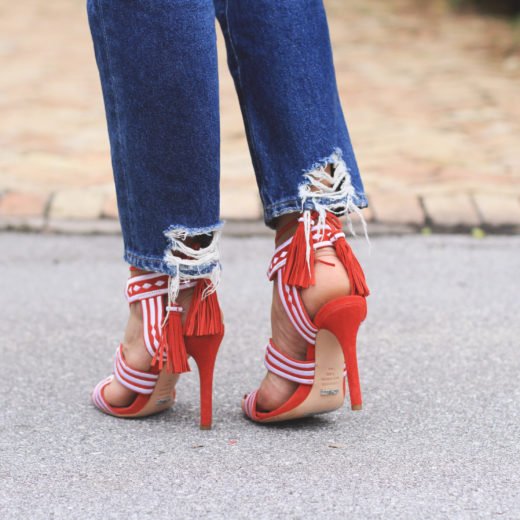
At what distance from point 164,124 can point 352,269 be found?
13.1 inches

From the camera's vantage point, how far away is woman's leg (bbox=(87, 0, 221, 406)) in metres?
1.28

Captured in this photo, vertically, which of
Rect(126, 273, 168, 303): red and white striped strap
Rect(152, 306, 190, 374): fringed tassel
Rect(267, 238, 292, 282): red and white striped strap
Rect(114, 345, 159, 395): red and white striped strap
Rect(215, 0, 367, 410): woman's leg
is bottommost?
Rect(114, 345, 159, 395): red and white striped strap

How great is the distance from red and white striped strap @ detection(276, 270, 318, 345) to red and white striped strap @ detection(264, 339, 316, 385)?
0.04 m

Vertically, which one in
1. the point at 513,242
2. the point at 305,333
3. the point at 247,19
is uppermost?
the point at 247,19

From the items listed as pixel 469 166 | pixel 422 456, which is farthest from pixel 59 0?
pixel 422 456

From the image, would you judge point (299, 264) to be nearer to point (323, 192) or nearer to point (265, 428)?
point (323, 192)

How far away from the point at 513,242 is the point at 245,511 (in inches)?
65.6

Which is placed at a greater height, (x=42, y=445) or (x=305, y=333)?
(x=305, y=333)

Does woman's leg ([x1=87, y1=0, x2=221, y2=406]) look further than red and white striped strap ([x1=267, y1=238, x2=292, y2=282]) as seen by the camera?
No

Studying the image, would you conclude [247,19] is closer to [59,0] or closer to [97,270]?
[97,270]

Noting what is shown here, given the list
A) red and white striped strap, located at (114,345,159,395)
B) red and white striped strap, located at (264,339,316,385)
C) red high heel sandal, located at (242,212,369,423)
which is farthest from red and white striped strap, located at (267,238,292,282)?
red and white striped strap, located at (114,345,159,395)

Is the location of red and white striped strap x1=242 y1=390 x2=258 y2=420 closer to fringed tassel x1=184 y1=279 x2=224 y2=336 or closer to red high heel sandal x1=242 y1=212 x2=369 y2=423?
red high heel sandal x1=242 y1=212 x2=369 y2=423

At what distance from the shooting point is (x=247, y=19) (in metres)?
1.34

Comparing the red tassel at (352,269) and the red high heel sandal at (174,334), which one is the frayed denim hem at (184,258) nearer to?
the red high heel sandal at (174,334)
